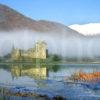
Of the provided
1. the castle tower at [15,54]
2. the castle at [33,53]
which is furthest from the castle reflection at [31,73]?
the castle tower at [15,54]

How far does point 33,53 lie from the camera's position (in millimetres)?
30328

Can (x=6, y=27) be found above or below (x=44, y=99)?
above

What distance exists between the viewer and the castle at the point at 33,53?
29977 mm

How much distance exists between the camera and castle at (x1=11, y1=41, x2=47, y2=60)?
30.0 meters

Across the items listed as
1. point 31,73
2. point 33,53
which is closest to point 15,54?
point 33,53

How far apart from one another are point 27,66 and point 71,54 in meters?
5.46

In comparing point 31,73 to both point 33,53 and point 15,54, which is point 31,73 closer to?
point 33,53

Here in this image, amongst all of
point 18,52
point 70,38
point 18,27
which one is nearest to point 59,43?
point 70,38

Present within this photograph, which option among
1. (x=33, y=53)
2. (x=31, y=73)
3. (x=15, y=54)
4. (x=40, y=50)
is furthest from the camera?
(x=15, y=54)

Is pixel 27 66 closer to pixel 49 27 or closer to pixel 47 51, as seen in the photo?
pixel 47 51

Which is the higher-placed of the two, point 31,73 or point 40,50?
point 40,50

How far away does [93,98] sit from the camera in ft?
40.8

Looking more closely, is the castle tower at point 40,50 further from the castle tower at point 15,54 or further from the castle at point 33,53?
the castle tower at point 15,54

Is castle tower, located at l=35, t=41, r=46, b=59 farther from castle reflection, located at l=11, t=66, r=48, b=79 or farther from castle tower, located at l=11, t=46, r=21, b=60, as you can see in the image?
castle tower, located at l=11, t=46, r=21, b=60
